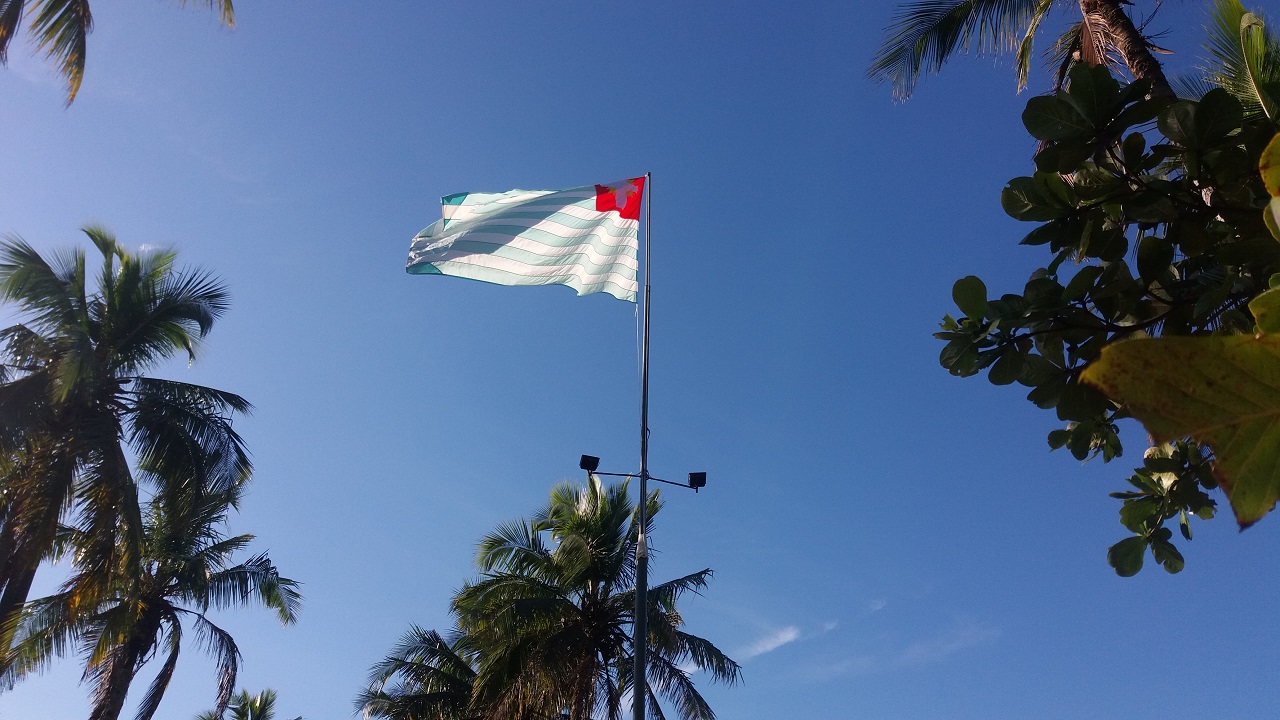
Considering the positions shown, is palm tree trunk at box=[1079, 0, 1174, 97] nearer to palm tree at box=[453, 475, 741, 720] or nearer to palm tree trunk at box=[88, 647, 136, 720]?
palm tree at box=[453, 475, 741, 720]

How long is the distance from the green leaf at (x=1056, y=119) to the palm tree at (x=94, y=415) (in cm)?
1155

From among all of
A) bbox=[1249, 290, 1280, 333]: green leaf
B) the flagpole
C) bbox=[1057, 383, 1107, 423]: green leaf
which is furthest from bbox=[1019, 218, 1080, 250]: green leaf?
the flagpole

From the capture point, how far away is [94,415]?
1187 centimetres

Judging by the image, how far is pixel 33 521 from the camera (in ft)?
35.1

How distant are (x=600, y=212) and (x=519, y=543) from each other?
6.15m

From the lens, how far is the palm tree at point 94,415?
10820mm

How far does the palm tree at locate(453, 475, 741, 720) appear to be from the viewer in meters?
12.9

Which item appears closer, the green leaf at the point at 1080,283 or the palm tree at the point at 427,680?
the green leaf at the point at 1080,283

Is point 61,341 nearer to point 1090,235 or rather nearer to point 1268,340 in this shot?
point 1090,235

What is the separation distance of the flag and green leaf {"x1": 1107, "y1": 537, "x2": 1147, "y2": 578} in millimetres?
8174

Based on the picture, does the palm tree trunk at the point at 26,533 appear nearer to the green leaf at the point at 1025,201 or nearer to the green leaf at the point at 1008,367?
the green leaf at the point at 1008,367

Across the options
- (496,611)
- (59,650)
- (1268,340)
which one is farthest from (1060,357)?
(59,650)

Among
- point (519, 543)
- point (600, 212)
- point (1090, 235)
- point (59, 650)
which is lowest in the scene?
point (1090, 235)

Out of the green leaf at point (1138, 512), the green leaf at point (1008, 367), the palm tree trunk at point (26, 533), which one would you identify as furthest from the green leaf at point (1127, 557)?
the palm tree trunk at point (26, 533)
